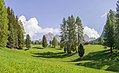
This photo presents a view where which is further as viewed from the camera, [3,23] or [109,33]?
[109,33]

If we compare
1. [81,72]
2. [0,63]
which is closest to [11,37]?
[81,72]

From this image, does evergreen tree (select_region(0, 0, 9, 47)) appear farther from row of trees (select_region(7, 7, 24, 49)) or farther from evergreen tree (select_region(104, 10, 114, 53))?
evergreen tree (select_region(104, 10, 114, 53))

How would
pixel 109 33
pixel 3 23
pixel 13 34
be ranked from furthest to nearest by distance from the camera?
pixel 13 34 → pixel 109 33 → pixel 3 23

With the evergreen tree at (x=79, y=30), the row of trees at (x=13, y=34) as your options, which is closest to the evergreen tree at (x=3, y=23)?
the row of trees at (x=13, y=34)

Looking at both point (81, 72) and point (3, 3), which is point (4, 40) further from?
point (81, 72)

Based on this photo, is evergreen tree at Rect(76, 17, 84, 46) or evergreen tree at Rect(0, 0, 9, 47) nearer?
evergreen tree at Rect(0, 0, 9, 47)

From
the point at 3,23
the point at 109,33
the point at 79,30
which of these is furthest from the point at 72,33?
the point at 3,23

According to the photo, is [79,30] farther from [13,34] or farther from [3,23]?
[3,23]

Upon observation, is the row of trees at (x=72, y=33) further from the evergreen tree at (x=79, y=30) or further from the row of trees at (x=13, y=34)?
the row of trees at (x=13, y=34)

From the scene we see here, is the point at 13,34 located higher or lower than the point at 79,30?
lower

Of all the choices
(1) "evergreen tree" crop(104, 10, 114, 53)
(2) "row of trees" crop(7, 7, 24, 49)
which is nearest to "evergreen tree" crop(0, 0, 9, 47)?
(2) "row of trees" crop(7, 7, 24, 49)

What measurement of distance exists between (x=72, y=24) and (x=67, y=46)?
32.2ft

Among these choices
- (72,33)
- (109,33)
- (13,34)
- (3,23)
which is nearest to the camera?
(3,23)

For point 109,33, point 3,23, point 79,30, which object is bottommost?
point 109,33
